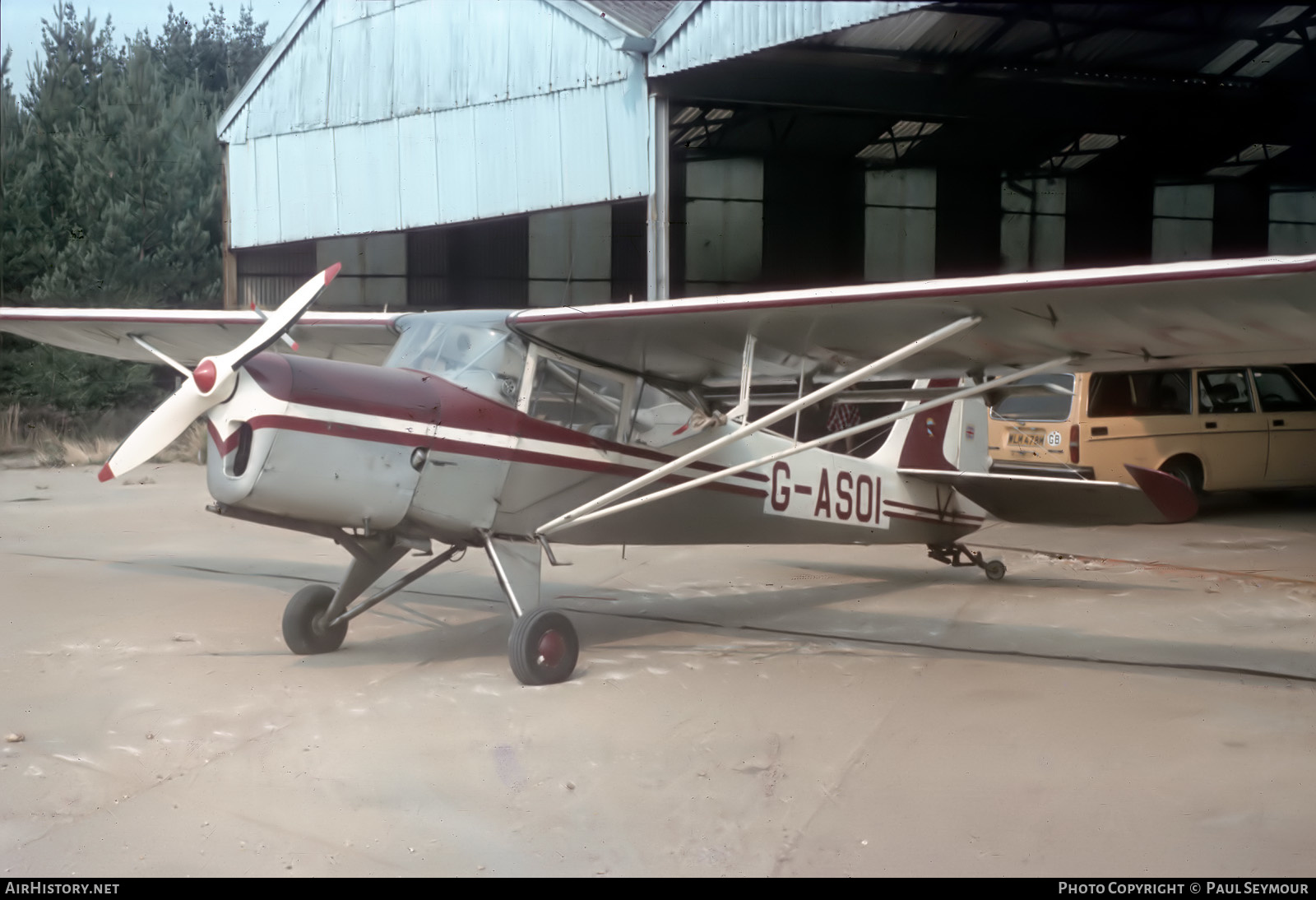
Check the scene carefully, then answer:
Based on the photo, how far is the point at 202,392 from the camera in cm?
520

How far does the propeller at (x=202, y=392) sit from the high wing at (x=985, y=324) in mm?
1272

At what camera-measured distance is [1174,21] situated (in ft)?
53.8

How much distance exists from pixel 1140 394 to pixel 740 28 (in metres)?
5.89

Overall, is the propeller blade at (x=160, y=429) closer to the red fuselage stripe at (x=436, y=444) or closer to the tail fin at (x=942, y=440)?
the red fuselage stripe at (x=436, y=444)

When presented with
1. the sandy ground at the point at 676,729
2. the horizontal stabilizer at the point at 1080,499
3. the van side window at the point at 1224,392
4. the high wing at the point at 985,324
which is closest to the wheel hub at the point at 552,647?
the sandy ground at the point at 676,729

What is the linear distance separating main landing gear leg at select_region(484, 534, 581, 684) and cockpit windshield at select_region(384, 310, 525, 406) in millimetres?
847

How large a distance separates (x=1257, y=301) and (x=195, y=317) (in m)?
6.60

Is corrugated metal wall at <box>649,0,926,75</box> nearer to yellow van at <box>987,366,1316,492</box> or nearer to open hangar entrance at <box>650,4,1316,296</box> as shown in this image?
open hangar entrance at <box>650,4,1316,296</box>

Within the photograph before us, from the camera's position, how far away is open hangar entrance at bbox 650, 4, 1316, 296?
15.6m

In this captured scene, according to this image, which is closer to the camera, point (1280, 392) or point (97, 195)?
point (1280, 392)

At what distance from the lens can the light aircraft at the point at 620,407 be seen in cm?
525

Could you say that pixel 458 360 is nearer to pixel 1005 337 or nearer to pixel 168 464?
pixel 1005 337

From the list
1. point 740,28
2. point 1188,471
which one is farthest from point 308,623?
point 1188,471

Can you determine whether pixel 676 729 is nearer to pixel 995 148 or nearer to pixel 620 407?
pixel 620 407
